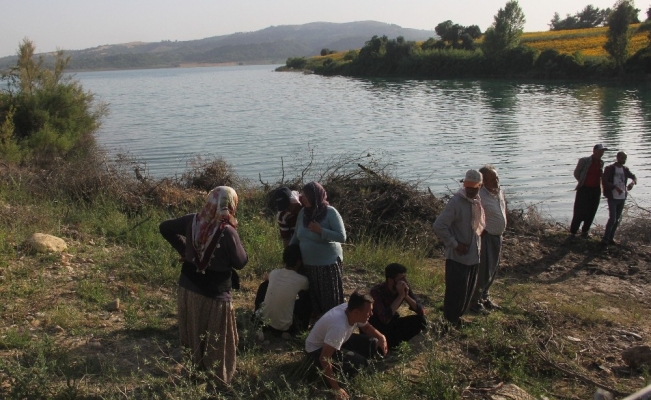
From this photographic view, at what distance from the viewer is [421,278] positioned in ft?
23.4

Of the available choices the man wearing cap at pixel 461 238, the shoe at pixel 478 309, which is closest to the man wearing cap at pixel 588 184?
the shoe at pixel 478 309

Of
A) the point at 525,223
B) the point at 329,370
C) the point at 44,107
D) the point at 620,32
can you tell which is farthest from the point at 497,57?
the point at 329,370

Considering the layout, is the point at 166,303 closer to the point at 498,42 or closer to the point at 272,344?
the point at 272,344

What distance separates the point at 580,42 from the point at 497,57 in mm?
7681

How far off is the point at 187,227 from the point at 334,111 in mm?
30601

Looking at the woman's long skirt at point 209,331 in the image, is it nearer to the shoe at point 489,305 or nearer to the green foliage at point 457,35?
the shoe at point 489,305

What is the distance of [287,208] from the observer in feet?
19.0

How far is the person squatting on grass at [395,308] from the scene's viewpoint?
16.9 ft

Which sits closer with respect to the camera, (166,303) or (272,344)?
(272,344)

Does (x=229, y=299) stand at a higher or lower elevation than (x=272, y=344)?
higher

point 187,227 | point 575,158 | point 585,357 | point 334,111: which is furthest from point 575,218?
point 334,111

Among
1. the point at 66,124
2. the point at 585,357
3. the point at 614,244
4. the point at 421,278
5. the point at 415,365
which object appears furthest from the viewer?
the point at 66,124

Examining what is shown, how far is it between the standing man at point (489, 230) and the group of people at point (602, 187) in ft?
13.0

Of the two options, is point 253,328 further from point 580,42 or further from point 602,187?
point 580,42
